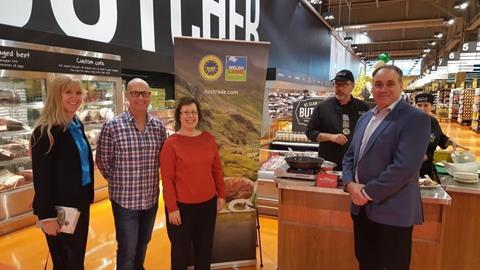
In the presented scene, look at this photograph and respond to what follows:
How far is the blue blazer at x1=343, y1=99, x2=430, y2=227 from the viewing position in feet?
6.13

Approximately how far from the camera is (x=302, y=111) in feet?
19.3

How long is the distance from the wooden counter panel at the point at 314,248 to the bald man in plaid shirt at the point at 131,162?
3.73 feet

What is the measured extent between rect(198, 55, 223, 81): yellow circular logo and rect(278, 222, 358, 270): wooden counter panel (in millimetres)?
1362

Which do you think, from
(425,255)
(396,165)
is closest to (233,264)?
(425,255)

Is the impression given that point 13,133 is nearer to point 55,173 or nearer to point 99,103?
point 99,103

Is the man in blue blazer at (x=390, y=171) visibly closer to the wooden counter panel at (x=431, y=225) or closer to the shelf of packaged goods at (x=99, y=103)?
the wooden counter panel at (x=431, y=225)

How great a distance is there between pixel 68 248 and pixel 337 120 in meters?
2.55

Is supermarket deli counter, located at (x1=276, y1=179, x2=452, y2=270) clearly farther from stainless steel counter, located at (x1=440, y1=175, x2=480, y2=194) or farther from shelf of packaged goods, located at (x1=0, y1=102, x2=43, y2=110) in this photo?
shelf of packaged goods, located at (x1=0, y1=102, x2=43, y2=110)

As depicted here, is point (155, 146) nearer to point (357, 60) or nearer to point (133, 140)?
point (133, 140)

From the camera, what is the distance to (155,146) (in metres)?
2.46

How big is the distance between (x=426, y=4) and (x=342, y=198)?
16.9 meters

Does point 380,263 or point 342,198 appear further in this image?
point 342,198

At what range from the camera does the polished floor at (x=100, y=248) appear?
11.0ft

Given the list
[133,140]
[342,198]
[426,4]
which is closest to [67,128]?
[133,140]
